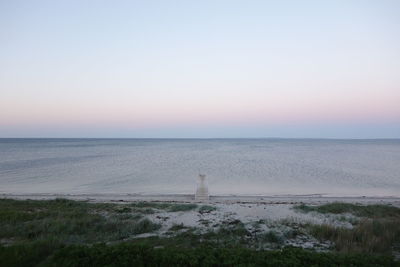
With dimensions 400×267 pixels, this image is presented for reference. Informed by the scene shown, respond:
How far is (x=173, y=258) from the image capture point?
5.26 m

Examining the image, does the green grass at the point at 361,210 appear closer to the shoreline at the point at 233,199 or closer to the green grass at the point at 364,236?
the green grass at the point at 364,236

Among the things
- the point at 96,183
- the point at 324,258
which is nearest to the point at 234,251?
the point at 324,258

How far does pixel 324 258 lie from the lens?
204 inches

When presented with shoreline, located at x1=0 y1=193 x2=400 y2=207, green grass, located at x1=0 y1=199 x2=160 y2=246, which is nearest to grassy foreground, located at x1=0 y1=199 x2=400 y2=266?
green grass, located at x1=0 y1=199 x2=160 y2=246

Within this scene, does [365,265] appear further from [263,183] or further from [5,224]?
[263,183]

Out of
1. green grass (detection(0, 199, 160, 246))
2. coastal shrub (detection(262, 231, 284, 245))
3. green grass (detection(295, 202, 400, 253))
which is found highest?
green grass (detection(295, 202, 400, 253))

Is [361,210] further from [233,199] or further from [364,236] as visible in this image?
[233,199]

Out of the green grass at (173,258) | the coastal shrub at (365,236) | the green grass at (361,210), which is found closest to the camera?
the green grass at (173,258)

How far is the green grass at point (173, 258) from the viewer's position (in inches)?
201

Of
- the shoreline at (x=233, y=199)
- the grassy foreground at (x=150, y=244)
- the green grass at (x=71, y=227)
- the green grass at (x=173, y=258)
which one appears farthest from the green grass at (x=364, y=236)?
the shoreline at (x=233, y=199)

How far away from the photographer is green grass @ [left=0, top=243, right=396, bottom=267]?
5.11m

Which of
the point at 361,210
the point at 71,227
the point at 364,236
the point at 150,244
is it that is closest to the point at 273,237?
the point at 364,236

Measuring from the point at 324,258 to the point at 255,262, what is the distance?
151cm

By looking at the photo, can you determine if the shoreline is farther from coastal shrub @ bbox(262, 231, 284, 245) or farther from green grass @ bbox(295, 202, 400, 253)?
coastal shrub @ bbox(262, 231, 284, 245)
